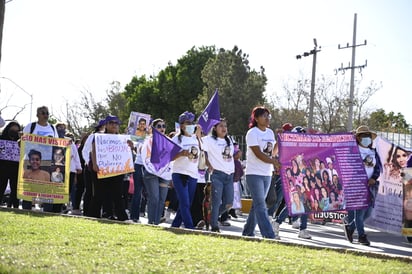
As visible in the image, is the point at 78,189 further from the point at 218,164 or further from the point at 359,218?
the point at 359,218

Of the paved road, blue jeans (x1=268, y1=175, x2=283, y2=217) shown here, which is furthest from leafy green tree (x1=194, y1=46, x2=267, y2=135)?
blue jeans (x1=268, y1=175, x2=283, y2=217)

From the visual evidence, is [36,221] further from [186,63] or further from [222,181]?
[186,63]

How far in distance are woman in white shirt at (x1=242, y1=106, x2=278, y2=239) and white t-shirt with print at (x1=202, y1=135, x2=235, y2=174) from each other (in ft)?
5.38

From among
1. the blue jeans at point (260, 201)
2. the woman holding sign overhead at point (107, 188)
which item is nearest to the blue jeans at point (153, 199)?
the woman holding sign overhead at point (107, 188)

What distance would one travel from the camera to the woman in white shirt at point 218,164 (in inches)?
493

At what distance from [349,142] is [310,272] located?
256 inches

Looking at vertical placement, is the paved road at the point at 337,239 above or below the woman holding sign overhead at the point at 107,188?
below

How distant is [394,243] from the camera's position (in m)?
13.9

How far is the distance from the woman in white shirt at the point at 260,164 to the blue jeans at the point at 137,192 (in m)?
4.38

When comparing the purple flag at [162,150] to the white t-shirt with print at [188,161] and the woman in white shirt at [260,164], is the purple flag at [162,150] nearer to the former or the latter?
the white t-shirt with print at [188,161]

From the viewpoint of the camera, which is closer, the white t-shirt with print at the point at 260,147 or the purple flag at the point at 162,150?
the white t-shirt with print at the point at 260,147

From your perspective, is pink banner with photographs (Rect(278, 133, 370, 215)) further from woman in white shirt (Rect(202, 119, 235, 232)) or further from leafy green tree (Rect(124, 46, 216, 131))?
leafy green tree (Rect(124, 46, 216, 131))

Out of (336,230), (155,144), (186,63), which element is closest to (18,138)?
(155,144)

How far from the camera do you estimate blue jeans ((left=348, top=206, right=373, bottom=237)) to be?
42.2 ft
